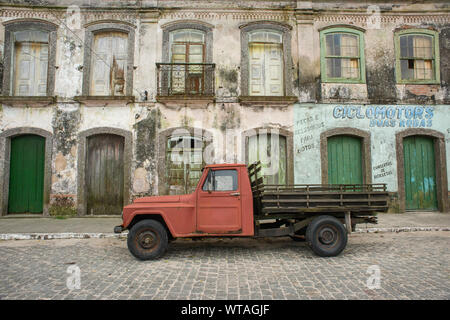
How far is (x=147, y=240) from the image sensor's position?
527cm

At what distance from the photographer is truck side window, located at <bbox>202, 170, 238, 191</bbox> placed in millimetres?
5461

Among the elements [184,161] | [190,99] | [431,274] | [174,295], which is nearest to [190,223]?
[174,295]

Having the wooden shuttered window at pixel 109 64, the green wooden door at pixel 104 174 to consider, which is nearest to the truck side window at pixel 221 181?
the green wooden door at pixel 104 174

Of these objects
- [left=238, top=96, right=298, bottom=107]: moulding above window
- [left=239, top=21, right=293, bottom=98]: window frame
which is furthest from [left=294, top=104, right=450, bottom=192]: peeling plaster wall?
[left=239, top=21, right=293, bottom=98]: window frame

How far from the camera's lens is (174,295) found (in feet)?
11.9

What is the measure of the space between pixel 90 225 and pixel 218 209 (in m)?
5.32

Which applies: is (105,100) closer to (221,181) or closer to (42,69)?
(42,69)

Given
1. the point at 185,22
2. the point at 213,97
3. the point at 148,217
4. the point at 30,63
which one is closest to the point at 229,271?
the point at 148,217

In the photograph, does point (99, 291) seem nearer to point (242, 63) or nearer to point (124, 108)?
point (124, 108)

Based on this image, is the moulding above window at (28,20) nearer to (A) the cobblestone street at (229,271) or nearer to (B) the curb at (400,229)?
(A) the cobblestone street at (229,271)

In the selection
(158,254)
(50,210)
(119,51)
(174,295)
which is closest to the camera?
(174,295)

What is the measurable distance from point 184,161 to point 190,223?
206 inches

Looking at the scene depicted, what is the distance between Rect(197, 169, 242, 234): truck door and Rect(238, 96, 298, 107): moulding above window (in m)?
5.60

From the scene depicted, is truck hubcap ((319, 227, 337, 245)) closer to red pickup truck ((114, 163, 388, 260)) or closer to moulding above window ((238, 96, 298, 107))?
red pickup truck ((114, 163, 388, 260))
